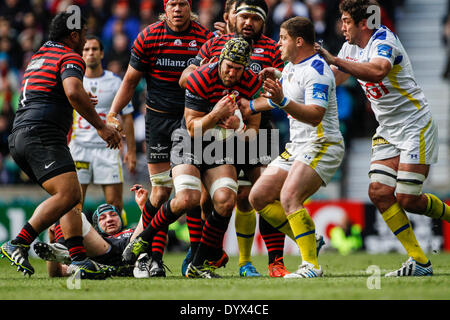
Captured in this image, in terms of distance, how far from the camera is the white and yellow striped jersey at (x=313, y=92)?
6844 millimetres

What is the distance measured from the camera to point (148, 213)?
7852 millimetres

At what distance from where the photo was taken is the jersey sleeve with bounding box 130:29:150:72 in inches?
317

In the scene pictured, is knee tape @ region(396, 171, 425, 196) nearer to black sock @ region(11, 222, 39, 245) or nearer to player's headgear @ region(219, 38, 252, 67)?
player's headgear @ region(219, 38, 252, 67)

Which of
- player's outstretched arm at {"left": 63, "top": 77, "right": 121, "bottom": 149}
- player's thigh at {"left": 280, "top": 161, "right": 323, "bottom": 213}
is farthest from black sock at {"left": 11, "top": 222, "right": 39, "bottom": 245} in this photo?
player's thigh at {"left": 280, "top": 161, "right": 323, "bottom": 213}

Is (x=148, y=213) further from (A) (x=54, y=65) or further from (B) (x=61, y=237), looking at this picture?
(A) (x=54, y=65)

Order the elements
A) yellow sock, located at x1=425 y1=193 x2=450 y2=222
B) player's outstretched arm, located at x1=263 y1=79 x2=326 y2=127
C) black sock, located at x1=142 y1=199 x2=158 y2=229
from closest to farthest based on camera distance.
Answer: player's outstretched arm, located at x1=263 y1=79 x2=326 y2=127 < yellow sock, located at x1=425 y1=193 x2=450 y2=222 < black sock, located at x1=142 y1=199 x2=158 y2=229

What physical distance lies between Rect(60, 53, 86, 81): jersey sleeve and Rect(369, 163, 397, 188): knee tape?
2.84 m

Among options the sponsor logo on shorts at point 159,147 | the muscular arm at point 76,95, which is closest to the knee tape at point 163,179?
the sponsor logo on shorts at point 159,147

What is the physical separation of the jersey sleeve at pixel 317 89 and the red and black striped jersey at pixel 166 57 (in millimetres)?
1587

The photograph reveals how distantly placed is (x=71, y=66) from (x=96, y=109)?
3.08 meters

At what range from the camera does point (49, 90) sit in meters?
7.13

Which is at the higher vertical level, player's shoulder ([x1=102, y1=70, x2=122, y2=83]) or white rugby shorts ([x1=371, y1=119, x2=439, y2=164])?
player's shoulder ([x1=102, y1=70, x2=122, y2=83])

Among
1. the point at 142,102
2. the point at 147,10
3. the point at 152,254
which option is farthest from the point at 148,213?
the point at 147,10

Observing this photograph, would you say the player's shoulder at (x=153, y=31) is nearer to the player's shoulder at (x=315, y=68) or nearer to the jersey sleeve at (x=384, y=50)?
the player's shoulder at (x=315, y=68)
